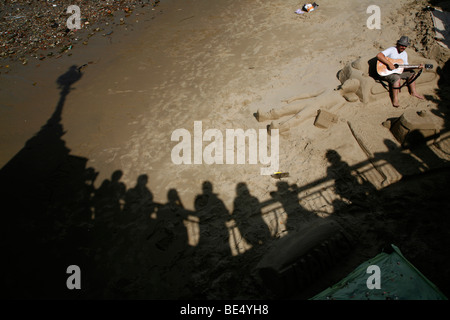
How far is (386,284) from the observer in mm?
2381

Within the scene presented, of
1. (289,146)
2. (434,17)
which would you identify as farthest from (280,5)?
(289,146)

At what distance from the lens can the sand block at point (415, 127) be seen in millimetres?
4219

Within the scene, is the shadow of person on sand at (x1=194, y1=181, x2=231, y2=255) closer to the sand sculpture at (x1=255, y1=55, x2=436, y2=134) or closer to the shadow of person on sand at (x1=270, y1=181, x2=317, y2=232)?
the shadow of person on sand at (x1=270, y1=181, x2=317, y2=232)

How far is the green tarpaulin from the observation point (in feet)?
7.37

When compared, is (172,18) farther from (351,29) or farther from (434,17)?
(434,17)

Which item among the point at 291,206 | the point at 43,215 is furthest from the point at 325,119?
the point at 43,215

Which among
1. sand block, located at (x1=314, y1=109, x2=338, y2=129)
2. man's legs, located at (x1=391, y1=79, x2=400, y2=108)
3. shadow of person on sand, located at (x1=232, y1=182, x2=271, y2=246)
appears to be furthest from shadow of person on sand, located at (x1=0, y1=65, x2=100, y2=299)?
man's legs, located at (x1=391, y1=79, x2=400, y2=108)

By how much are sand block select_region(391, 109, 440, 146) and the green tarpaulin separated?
2.64 m

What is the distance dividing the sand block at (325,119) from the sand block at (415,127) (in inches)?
46.4

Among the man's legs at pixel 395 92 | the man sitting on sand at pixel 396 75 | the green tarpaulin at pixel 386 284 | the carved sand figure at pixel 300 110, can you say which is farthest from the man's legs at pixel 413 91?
the green tarpaulin at pixel 386 284

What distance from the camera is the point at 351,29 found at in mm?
7746

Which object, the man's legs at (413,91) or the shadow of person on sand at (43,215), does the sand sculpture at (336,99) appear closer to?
the man's legs at (413,91)

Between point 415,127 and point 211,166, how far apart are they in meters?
3.86

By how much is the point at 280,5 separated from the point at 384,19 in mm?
4032
